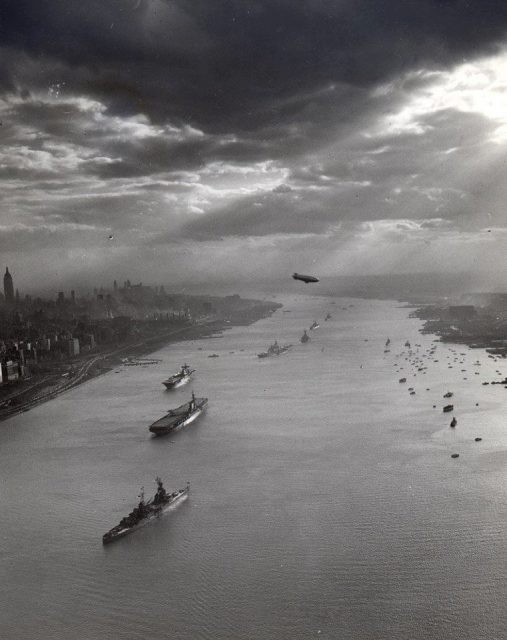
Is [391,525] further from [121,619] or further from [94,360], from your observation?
[94,360]

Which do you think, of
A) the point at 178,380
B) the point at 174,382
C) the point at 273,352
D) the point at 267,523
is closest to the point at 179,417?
the point at 174,382

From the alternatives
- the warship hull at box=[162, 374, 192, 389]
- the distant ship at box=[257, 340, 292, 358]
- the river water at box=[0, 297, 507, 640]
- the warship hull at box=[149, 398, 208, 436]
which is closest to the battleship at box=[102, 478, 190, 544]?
the river water at box=[0, 297, 507, 640]

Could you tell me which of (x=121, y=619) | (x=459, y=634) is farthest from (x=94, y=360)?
(x=459, y=634)

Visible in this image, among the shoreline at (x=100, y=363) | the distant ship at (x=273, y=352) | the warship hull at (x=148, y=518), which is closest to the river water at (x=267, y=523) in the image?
the warship hull at (x=148, y=518)

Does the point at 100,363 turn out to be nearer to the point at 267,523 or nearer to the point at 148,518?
the point at 148,518

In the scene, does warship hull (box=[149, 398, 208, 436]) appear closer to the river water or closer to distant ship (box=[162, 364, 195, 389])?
the river water

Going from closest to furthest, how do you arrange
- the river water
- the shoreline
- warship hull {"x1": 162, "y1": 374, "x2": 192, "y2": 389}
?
the river water < the shoreline < warship hull {"x1": 162, "y1": 374, "x2": 192, "y2": 389}

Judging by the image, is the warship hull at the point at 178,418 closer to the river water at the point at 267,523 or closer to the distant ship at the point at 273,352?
the river water at the point at 267,523
